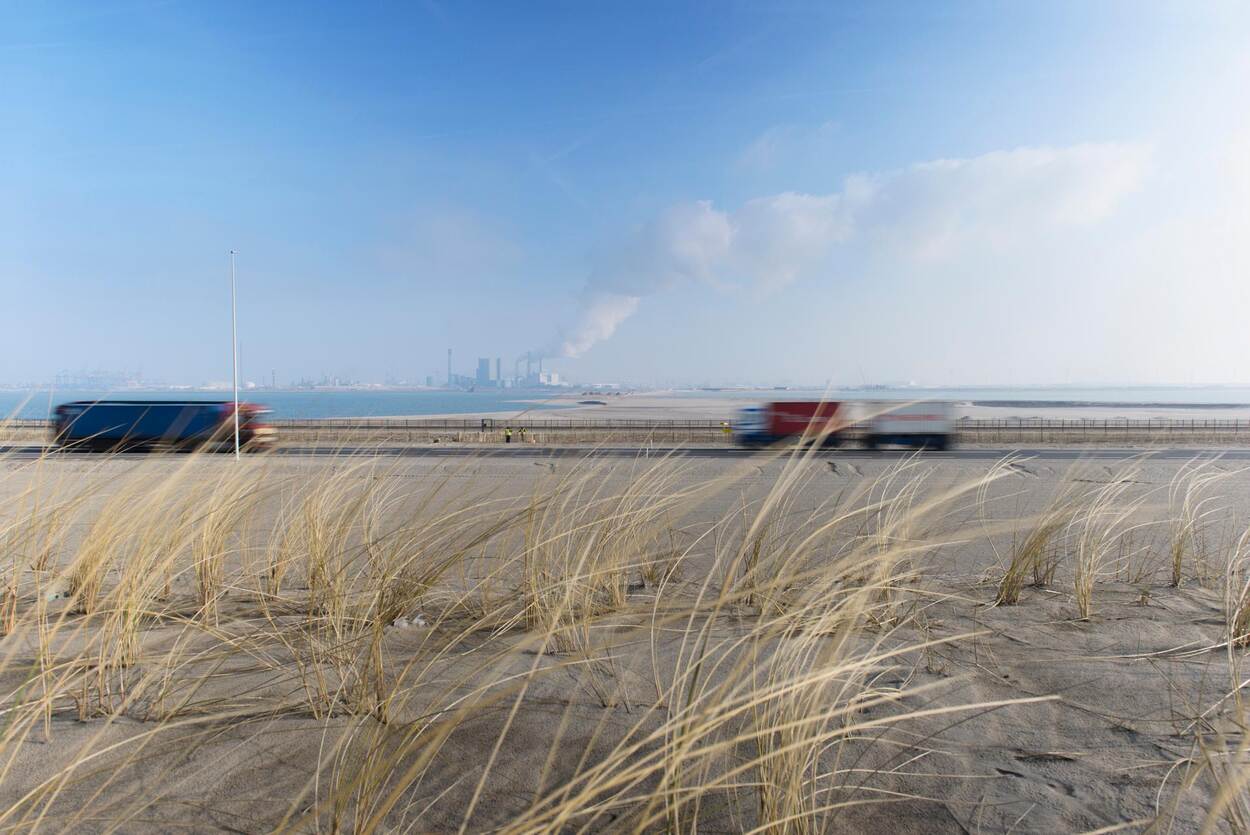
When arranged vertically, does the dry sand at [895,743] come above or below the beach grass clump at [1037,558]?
below

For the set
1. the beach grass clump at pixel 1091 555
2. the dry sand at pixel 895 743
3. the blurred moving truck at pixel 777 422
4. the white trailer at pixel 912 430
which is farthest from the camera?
the blurred moving truck at pixel 777 422

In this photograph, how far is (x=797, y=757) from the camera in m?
1.40

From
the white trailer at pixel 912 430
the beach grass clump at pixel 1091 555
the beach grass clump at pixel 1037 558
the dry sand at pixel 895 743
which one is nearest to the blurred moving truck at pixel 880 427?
the white trailer at pixel 912 430

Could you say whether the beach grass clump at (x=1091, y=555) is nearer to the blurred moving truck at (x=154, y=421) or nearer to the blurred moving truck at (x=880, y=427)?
the blurred moving truck at (x=880, y=427)

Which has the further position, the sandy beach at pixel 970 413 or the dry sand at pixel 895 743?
the sandy beach at pixel 970 413

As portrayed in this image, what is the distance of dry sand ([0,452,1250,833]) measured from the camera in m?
1.54

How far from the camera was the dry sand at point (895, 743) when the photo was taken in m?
1.54

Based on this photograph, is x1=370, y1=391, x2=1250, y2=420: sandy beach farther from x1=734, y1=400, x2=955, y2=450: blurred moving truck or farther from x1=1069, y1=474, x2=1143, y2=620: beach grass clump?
x1=1069, y1=474, x2=1143, y2=620: beach grass clump

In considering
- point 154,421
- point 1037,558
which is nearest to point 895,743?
point 1037,558

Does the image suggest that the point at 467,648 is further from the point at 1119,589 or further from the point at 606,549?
the point at 1119,589

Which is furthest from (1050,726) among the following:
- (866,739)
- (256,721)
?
(256,721)

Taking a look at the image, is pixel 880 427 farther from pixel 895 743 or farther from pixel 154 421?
pixel 154 421

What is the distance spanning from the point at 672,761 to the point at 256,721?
4.58 feet

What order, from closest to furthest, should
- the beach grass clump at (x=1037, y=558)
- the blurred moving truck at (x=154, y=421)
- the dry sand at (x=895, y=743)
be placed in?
the dry sand at (x=895, y=743), the beach grass clump at (x=1037, y=558), the blurred moving truck at (x=154, y=421)
